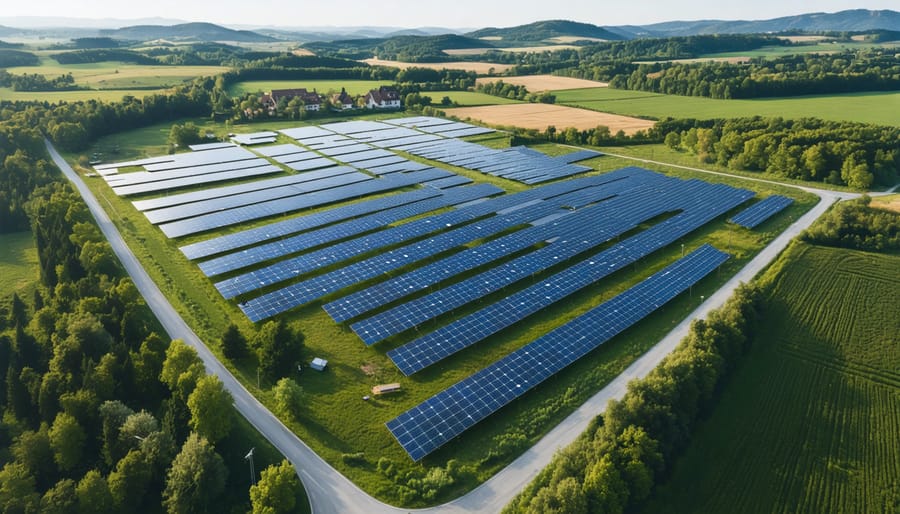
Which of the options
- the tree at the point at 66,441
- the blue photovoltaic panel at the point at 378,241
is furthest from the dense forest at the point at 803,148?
the tree at the point at 66,441

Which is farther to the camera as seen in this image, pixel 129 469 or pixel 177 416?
pixel 177 416

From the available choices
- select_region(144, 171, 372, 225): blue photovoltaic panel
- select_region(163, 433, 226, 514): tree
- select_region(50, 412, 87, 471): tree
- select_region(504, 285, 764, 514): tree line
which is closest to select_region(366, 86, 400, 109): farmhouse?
select_region(144, 171, 372, 225): blue photovoltaic panel

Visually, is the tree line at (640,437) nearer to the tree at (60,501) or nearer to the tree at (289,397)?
the tree at (289,397)

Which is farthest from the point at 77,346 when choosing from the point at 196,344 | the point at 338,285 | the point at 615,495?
the point at 615,495

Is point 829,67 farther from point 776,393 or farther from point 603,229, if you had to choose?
point 776,393

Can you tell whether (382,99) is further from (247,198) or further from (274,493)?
(274,493)

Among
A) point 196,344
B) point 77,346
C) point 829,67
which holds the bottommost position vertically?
point 196,344
